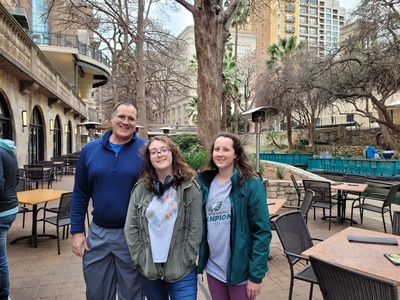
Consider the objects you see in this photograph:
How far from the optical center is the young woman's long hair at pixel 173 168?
1998 millimetres

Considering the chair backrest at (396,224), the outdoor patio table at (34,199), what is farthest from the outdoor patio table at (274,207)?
the outdoor patio table at (34,199)

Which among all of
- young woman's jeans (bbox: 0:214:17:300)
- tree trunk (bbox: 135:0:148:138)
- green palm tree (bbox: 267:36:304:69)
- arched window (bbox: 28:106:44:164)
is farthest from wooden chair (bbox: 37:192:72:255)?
green palm tree (bbox: 267:36:304:69)

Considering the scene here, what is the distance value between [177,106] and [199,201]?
66.2m

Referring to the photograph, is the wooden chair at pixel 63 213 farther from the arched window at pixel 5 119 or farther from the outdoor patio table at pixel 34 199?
the arched window at pixel 5 119

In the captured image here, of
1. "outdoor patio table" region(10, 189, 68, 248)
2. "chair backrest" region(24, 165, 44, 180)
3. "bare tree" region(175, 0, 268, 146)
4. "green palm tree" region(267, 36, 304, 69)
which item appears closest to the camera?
"outdoor patio table" region(10, 189, 68, 248)

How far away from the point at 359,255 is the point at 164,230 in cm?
167

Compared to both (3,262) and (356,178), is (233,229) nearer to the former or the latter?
(3,262)

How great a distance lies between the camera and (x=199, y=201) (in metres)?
1.97

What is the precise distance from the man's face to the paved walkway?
2102mm

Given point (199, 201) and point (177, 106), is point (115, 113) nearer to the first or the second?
point (199, 201)

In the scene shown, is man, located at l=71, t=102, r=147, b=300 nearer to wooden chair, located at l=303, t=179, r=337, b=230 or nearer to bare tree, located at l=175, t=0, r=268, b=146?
wooden chair, located at l=303, t=179, r=337, b=230

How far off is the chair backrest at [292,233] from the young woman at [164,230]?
1210 mm

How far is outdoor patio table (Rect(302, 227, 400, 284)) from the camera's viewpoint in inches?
85.7

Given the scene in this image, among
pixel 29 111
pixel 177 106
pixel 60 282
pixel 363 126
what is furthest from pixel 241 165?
pixel 177 106
